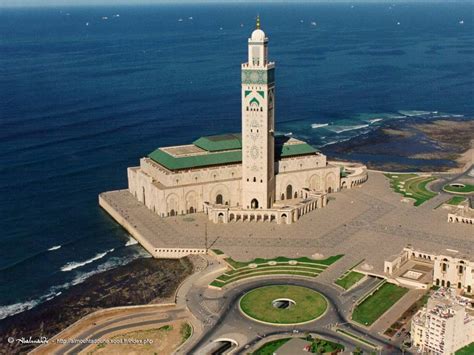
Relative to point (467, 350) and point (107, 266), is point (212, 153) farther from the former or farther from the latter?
point (467, 350)

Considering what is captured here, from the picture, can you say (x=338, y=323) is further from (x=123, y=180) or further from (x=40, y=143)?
(x=40, y=143)

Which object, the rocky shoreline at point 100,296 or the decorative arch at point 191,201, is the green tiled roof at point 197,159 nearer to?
the decorative arch at point 191,201

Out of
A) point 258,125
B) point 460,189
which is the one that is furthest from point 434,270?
point 460,189

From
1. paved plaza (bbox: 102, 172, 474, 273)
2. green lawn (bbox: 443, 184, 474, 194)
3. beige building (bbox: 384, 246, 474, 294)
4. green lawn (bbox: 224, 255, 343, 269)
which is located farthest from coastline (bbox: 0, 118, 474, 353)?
green lawn (bbox: 443, 184, 474, 194)

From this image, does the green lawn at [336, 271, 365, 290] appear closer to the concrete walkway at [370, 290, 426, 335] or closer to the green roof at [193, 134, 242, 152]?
the concrete walkway at [370, 290, 426, 335]

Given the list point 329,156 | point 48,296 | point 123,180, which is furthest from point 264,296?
point 329,156

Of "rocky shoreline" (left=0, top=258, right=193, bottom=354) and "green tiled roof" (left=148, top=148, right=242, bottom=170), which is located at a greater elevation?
"green tiled roof" (left=148, top=148, right=242, bottom=170)

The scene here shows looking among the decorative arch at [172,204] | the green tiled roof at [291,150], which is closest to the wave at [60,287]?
the decorative arch at [172,204]
